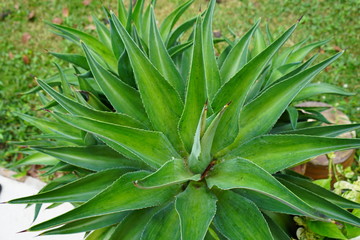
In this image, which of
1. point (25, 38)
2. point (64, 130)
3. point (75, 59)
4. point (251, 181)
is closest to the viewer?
point (251, 181)

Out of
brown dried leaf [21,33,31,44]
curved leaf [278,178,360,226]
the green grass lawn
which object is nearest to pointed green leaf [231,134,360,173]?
curved leaf [278,178,360,226]

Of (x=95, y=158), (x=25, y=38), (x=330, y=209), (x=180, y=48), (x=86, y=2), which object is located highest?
(x=86, y=2)

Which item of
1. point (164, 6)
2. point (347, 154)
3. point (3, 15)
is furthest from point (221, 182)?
point (3, 15)

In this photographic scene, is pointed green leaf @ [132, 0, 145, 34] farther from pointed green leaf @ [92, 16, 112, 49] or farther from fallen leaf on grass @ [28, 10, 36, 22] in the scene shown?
fallen leaf on grass @ [28, 10, 36, 22]

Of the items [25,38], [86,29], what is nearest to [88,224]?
[86,29]

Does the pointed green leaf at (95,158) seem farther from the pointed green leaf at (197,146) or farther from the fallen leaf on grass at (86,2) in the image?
the fallen leaf on grass at (86,2)

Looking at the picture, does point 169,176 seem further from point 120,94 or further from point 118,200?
point 120,94
